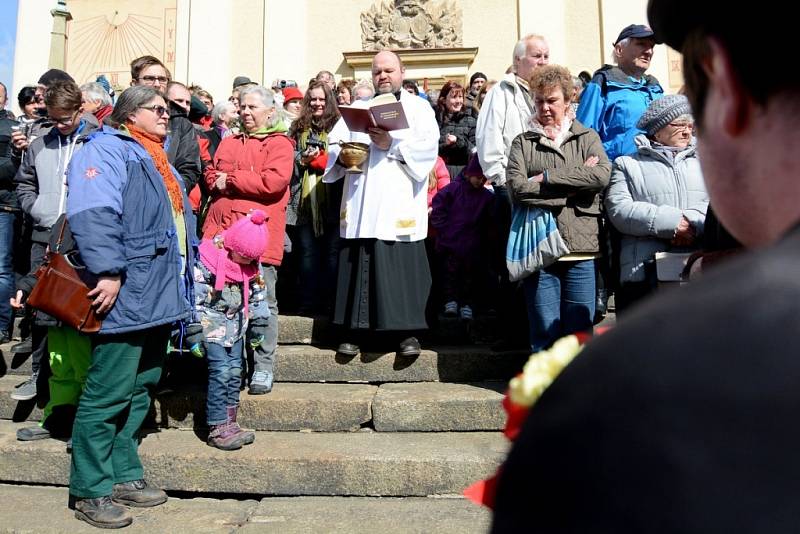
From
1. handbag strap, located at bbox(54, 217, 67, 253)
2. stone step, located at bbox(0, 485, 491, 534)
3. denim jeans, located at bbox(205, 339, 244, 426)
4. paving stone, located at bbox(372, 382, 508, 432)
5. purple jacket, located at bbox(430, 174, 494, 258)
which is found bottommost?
stone step, located at bbox(0, 485, 491, 534)

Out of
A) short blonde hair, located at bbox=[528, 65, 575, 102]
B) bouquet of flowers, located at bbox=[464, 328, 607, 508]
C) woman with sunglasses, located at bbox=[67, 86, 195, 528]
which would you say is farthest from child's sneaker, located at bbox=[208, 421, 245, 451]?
bouquet of flowers, located at bbox=[464, 328, 607, 508]

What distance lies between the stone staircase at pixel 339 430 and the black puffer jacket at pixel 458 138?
5.32 ft

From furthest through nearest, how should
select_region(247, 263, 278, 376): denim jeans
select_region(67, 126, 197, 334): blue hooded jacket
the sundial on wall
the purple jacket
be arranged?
1. the sundial on wall
2. the purple jacket
3. select_region(247, 263, 278, 376): denim jeans
4. select_region(67, 126, 197, 334): blue hooded jacket

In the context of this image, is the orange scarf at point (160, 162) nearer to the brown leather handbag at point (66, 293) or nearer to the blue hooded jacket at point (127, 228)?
the blue hooded jacket at point (127, 228)

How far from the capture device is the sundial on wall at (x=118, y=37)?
15641mm

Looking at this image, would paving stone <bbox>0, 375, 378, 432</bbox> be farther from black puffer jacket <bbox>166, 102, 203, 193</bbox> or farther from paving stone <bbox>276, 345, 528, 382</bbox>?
black puffer jacket <bbox>166, 102, 203, 193</bbox>

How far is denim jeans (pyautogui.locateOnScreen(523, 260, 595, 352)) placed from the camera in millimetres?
4355

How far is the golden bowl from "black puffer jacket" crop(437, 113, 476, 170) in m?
1.45

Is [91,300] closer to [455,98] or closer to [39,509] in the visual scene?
[39,509]

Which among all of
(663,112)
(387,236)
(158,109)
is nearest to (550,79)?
(663,112)

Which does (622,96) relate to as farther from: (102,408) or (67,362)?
(67,362)

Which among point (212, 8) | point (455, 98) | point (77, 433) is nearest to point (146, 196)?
point (77, 433)

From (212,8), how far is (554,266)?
1307cm

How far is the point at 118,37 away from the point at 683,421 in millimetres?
16997
